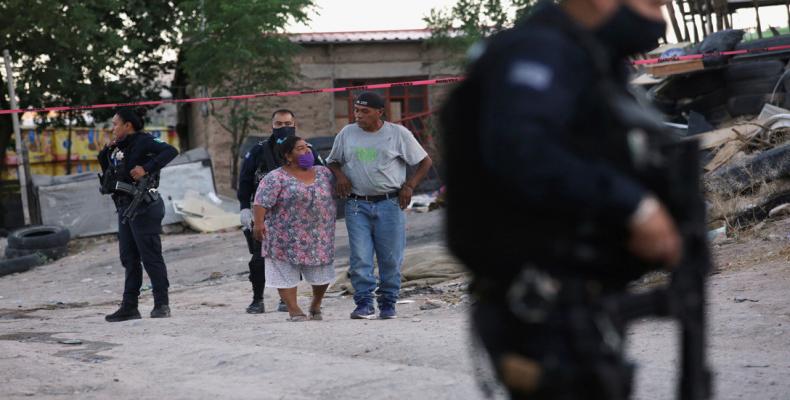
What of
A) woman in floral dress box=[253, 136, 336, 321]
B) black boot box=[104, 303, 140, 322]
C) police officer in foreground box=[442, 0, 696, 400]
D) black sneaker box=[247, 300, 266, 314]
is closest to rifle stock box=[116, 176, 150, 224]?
black boot box=[104, 303, 140, 322]

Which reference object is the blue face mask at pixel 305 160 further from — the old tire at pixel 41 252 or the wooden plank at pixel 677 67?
the old tire at pixel 41 252

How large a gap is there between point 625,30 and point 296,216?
6.76 m

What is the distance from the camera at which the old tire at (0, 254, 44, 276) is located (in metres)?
17.9

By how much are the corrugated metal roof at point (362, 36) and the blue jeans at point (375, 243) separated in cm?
1813

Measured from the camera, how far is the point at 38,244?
19.5 metres

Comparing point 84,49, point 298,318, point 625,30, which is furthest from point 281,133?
point 84,49

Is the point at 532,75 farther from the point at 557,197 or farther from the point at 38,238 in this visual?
the point at 38,238

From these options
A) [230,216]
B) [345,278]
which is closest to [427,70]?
[230,216]

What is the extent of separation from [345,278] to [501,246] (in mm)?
9621

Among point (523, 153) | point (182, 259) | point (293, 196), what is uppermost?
point (523, 153)

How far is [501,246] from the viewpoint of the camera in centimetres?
270

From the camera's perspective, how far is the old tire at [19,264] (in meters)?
17.9

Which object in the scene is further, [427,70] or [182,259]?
[427,70]

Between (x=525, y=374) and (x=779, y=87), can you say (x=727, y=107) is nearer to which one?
(x=779, y=87)
